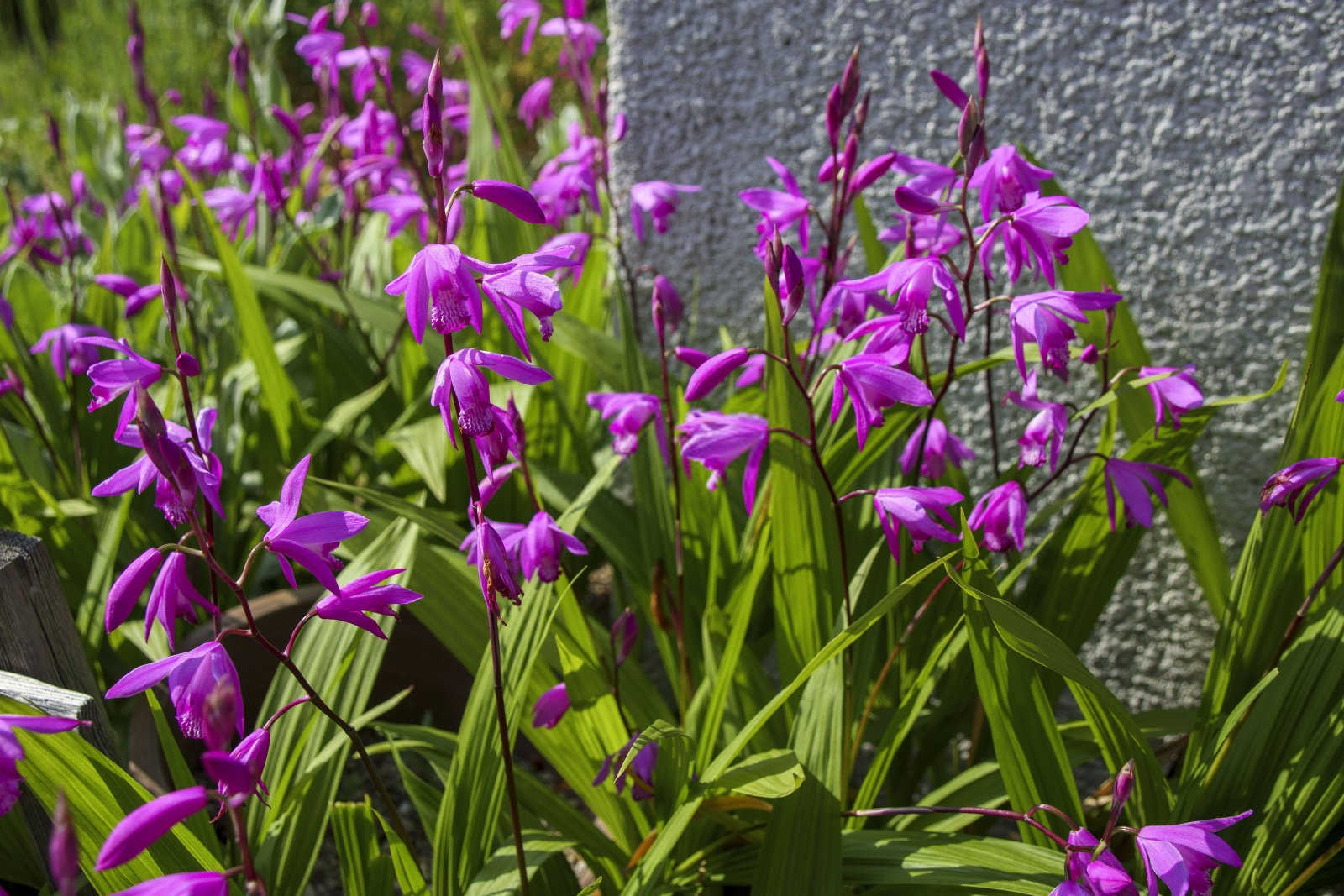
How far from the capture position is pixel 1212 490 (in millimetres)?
2037

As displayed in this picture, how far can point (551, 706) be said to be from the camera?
1431 millimetres

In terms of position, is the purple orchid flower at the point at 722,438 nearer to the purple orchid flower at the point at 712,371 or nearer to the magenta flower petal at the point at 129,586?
the purple orchid flower at the point at 712,371

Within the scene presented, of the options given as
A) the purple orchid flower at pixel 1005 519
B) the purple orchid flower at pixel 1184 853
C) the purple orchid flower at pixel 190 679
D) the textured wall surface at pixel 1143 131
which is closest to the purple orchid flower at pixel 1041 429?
the purple orchid flower at pixel 1005 519

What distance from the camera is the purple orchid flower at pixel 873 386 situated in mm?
1225

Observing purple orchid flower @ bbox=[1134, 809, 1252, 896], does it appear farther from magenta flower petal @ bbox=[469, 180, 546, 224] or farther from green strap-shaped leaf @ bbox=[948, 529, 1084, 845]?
magenta flower petal @ bbox=[469, 180, 546, 224]

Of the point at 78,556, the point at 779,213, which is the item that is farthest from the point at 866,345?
the point at 78,556

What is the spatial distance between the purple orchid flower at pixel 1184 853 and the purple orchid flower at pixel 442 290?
0.78 metres

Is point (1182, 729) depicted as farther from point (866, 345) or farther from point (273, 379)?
point (273, 379)

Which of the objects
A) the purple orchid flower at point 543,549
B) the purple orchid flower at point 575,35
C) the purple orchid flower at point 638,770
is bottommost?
the purple orchid flower at point 638,770

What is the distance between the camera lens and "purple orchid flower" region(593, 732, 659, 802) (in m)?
1.43

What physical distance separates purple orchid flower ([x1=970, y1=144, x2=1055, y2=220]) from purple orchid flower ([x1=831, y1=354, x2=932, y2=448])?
1.14 feet

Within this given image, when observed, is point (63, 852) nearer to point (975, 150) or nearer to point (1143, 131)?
point (975, 150)

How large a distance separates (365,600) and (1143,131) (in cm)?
160

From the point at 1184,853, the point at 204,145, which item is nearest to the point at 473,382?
the point at 1184,853
